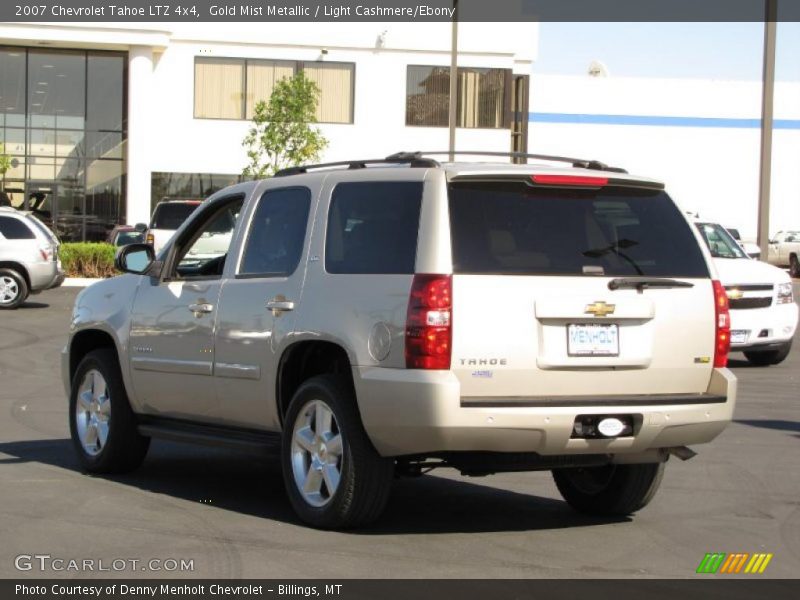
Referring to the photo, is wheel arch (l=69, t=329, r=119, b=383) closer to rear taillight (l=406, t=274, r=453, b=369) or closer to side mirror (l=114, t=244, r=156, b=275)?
side mirror (l=114, t=244, r=156, b=275)

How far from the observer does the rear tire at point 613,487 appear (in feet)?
26.8

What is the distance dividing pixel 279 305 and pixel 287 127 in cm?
3614

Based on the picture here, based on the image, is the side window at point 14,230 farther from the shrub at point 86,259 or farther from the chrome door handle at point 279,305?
the chrome door handle at point 279,305

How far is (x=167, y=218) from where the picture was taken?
2877cm

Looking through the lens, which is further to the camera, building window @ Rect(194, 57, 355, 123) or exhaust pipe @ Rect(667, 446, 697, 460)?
building window @ Rect(194, 57, 355, 123)

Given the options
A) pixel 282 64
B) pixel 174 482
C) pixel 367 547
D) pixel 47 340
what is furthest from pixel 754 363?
pixel 282 64

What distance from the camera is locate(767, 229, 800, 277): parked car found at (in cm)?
5069

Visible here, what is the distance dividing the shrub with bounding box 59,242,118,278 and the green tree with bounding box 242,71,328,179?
24.8 feet

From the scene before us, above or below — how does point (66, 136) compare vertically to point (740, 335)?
above

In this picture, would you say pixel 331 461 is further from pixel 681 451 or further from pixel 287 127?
pixel 287 127

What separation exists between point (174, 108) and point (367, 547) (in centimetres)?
4086

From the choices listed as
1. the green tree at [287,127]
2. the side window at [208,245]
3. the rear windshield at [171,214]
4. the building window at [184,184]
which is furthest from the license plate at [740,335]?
the building window at [184,184]

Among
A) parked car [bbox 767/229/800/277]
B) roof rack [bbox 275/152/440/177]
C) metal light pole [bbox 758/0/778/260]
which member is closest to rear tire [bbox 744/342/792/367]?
metal light pole [bbox 758/0/778/260]

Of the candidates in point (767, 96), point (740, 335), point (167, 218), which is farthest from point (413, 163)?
point (167, 218)
